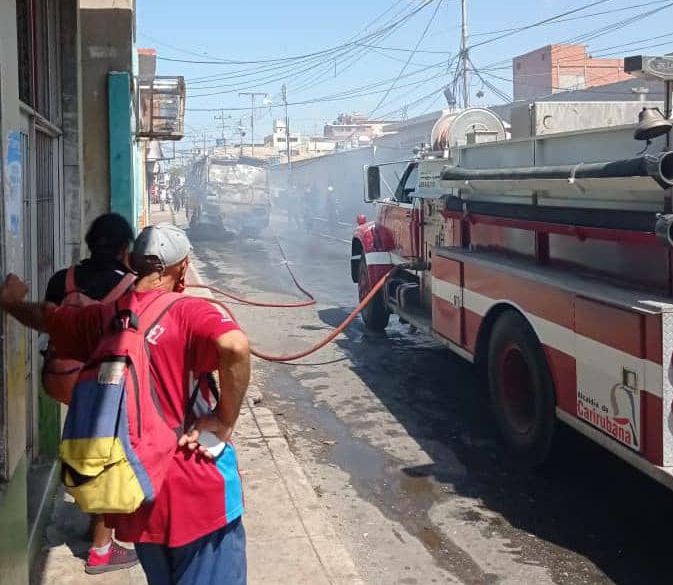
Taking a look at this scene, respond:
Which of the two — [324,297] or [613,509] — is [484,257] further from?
[324,297]

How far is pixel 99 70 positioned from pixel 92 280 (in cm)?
426

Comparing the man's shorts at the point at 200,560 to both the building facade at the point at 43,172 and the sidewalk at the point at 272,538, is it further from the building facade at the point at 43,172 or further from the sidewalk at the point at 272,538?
the sidewalk at the point at 272,538

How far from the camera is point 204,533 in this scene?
2.39 metres

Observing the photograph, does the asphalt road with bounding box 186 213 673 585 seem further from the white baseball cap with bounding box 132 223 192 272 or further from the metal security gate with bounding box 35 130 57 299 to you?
the white baseball cap with bounding box 132 223 192 272

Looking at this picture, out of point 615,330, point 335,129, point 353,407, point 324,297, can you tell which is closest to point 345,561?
point 615,330

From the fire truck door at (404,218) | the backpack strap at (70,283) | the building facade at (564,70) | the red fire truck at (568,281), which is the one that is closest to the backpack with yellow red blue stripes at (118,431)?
the backpack strap at (70,283)

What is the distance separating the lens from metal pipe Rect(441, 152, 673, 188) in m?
4.00

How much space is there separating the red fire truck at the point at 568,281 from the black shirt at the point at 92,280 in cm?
248

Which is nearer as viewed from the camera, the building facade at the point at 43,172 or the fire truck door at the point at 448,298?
the building facade at the point at 43,172

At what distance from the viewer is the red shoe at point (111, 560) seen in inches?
149

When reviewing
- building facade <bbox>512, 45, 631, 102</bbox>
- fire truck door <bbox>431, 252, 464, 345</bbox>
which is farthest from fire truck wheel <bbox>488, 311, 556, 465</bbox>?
building facade <bbox>512, 45, 631, 102</bbox>

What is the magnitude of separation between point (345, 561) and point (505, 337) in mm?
2314

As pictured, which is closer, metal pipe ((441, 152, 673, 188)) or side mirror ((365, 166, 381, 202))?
metal pipe ((441, 152, 673, 188))

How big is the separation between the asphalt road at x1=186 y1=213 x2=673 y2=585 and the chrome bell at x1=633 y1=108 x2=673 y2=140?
2.11m
